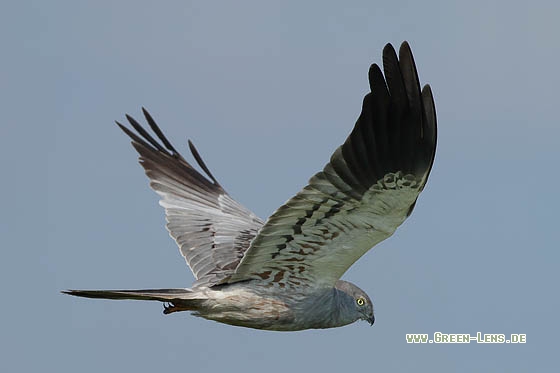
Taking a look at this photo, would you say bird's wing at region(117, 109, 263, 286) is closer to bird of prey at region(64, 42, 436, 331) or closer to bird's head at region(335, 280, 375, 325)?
bird of prey at region(64, 42, 436, 331)

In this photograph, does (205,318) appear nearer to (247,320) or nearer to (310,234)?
(247,320)

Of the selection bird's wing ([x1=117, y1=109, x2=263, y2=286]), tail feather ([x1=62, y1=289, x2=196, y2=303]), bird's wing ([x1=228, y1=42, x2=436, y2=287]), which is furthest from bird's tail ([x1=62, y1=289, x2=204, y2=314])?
bird's wing ([x1=228, y1=42, x2=436, y2=287])

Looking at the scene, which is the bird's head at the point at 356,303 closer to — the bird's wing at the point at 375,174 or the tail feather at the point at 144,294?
the bird's wing at the point at 375,174

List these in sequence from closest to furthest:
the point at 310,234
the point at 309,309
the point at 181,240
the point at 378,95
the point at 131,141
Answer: the point at 378,95
the point at 310,234
the point at 309,309
the point at 181,240
the point at 131,141

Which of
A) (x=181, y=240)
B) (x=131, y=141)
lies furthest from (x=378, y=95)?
(x=131, y=141)

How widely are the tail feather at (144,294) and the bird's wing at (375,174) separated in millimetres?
1291

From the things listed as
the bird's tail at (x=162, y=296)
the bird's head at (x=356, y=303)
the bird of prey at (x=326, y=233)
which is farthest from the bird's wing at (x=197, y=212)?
the bird's head at (x=356, y=303)

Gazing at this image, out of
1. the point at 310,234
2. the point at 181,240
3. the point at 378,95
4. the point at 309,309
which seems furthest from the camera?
the point at 181,240

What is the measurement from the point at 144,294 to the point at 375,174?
2.72m

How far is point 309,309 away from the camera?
11.2m

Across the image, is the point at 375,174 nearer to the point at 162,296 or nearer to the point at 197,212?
the point at 162,296

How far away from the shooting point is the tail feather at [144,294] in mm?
10172

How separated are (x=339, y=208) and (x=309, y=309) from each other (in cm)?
181

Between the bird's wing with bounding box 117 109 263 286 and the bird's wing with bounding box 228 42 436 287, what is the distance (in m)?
2.26
